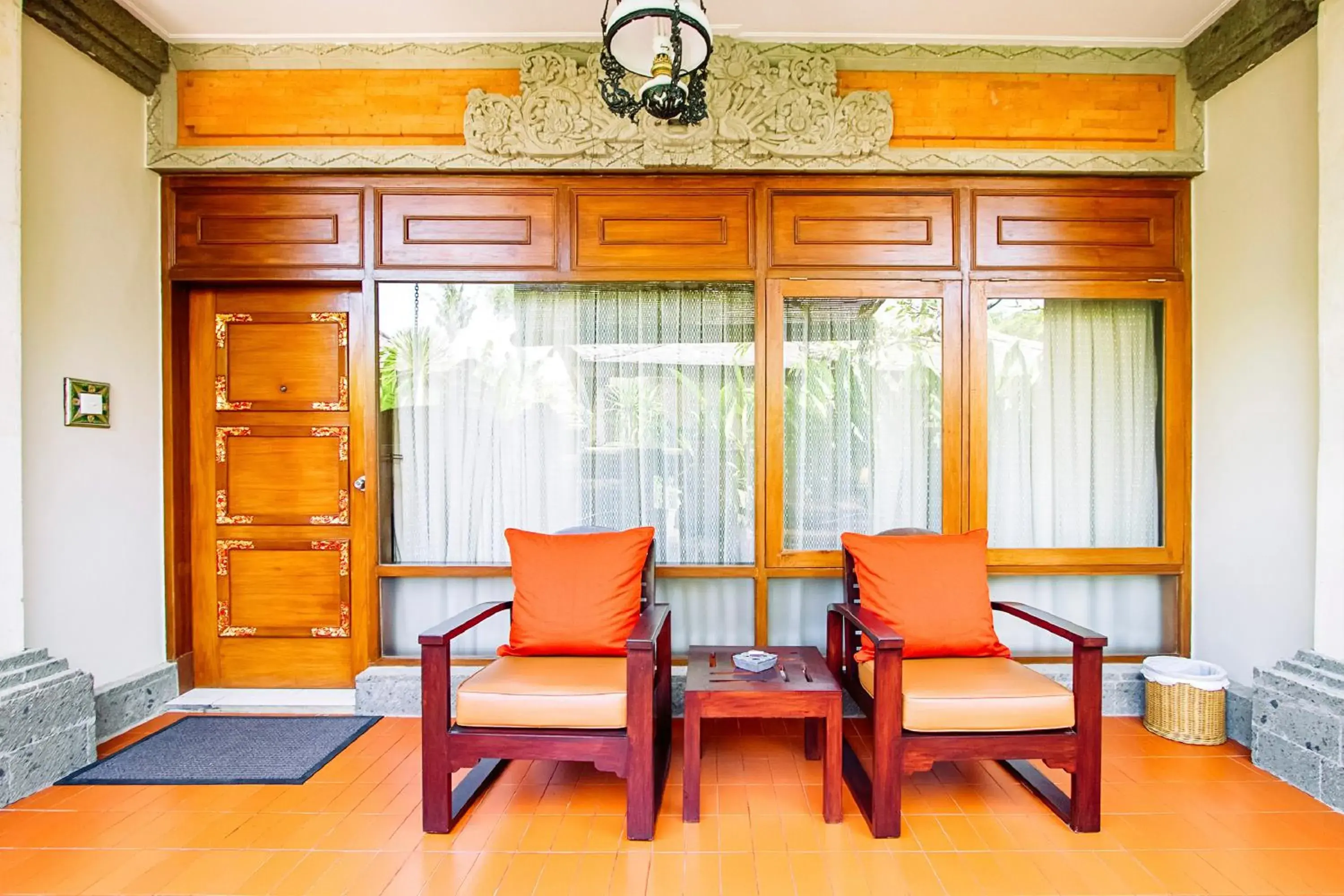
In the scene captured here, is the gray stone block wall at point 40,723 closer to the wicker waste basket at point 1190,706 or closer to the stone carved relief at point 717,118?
the stone carved relief at point 717,118

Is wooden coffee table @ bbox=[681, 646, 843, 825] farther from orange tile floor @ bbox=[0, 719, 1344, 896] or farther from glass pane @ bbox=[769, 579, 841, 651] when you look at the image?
glass pane @ bbox=[769, 579, 841, 651]

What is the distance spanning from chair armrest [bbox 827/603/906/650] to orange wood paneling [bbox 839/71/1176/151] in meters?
2.33

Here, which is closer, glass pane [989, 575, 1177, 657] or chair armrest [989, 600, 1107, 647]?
chair armrest [989, 600, 1107, 647]

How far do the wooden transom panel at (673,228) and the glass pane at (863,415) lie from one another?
1.60 ft

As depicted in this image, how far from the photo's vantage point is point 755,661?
2584 millimetres

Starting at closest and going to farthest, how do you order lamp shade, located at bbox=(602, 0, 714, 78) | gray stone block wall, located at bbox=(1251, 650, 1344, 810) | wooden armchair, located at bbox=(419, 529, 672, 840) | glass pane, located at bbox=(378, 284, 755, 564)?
lamp shade, located at bbox=(602, 0, 714, 78)
wooden armchair, located at bbox=(419, 529, 672, 840)
gray stone block wall, located at bbox=(1251, 650, 1344, 810)
glass pane, located at bbox=(378, 284, 755, 564)

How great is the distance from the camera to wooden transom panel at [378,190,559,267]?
3.42m

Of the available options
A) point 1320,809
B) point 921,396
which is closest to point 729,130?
point 921,396

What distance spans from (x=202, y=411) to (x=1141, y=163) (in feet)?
16.7

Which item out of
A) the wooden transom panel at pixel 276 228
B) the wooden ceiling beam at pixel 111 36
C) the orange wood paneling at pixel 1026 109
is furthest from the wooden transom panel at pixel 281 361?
the orange wood paneling at pixel 1026 109

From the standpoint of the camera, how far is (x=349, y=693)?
3523 millimetres

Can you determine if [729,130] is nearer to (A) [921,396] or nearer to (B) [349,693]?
(A) [921,396]

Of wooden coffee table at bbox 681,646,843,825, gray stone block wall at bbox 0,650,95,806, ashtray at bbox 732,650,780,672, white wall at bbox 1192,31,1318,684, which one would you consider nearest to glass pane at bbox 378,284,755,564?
ashtray at bbox 732,650,780,672

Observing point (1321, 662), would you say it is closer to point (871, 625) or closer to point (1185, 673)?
point (1185, 673)
